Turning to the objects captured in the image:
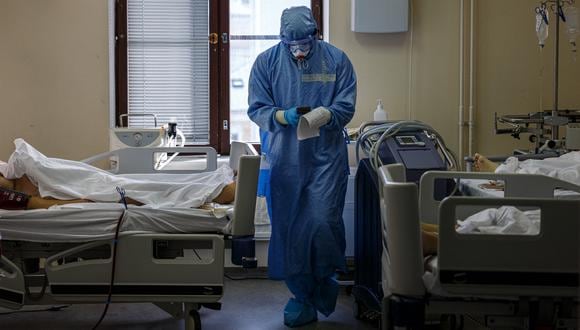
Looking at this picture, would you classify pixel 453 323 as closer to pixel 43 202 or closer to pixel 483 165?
pixel 483 165

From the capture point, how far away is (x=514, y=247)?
1.84 m

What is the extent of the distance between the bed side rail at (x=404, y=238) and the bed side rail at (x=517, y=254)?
0.06 m

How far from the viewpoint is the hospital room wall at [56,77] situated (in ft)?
14.1

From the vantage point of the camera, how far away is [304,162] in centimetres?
334

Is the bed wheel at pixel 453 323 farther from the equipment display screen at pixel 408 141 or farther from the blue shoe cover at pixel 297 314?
the equipment display screen at pixel 408 141

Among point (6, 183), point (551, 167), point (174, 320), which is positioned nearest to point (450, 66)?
point (551, 167)

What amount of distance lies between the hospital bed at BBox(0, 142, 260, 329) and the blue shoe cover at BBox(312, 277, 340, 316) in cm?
76

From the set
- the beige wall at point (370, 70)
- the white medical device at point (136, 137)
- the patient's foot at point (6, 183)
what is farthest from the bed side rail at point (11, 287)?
the beige wall at point (370, 70)

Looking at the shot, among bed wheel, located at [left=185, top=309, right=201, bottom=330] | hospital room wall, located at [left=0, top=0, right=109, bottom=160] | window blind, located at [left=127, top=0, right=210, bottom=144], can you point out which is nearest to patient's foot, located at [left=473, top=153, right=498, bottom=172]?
bed wheel, located at [left=185, top=309, right=201, bottom=330]

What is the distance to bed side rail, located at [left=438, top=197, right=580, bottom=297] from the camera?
1833mm

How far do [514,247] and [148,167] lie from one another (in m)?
2.11

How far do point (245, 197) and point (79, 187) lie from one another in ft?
2.45

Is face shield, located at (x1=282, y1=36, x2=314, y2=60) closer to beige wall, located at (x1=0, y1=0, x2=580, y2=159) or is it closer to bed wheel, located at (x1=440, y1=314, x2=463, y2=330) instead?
beige wall, located at (x1=0, y1=0, x2=580, y2=159)

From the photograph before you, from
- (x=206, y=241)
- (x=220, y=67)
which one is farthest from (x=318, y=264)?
(x=220, y=67)
